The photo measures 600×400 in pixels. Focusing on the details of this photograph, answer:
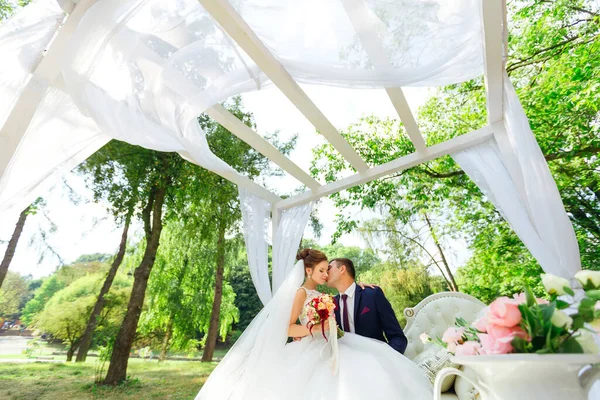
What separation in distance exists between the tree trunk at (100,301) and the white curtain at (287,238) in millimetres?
2901

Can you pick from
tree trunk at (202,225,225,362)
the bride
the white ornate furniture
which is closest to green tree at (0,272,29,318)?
tree trunk at (202,225,225,362)

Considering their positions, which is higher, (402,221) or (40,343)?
(402,221)

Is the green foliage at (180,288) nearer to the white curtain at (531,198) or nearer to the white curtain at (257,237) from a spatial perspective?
the white curtain at (257,237)

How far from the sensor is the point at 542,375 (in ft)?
2.05

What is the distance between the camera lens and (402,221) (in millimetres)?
6043

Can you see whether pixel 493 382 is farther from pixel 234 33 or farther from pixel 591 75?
pixel 591 75

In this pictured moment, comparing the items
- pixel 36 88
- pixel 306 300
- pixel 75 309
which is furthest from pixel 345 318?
pixel 75 309

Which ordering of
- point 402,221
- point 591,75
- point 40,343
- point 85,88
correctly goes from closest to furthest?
point 85,88
point 591,75
point 40,343
point 402,221

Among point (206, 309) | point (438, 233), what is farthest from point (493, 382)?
point (206, 309)

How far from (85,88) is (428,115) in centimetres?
581

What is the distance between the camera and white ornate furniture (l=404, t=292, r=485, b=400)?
314 cm

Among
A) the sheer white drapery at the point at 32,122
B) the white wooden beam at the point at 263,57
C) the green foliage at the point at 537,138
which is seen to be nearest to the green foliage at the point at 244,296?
the green foliage at the point at 537,138

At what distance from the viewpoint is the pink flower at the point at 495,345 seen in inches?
26.4

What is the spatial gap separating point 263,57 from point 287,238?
8.12 ft
